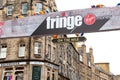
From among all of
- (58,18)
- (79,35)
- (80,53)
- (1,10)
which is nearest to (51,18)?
(58,18)

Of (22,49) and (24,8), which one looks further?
(24,8)

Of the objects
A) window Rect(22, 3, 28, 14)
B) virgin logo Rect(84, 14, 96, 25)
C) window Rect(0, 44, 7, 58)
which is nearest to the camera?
virgin logo Rect(84, 14, 96, 25)

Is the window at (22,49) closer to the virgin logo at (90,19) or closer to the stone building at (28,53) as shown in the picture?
the stone building at (28,53)

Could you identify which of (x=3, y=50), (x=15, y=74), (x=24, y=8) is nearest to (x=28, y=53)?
(x=15, y=74)

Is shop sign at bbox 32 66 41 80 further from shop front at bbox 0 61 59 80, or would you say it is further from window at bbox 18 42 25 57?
window at bbox 18 42 25 57

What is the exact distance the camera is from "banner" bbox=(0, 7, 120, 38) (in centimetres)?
2366

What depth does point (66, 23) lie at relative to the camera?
2491 cm

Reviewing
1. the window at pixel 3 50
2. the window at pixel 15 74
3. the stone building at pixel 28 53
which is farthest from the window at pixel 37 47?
the window at pixel 3 50

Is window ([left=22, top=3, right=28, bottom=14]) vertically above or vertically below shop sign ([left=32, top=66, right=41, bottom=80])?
above

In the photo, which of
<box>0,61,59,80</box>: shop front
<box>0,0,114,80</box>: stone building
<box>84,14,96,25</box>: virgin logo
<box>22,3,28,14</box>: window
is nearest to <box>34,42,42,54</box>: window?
<box>0,0,114,80</box>: stone building

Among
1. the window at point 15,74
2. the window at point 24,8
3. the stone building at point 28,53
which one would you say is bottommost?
the window at point 15,74

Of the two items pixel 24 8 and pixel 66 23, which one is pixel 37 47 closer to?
pixel 24 8

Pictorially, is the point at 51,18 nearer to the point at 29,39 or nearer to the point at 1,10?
the point at 29,39

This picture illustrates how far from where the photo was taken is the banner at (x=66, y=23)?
23656mm
